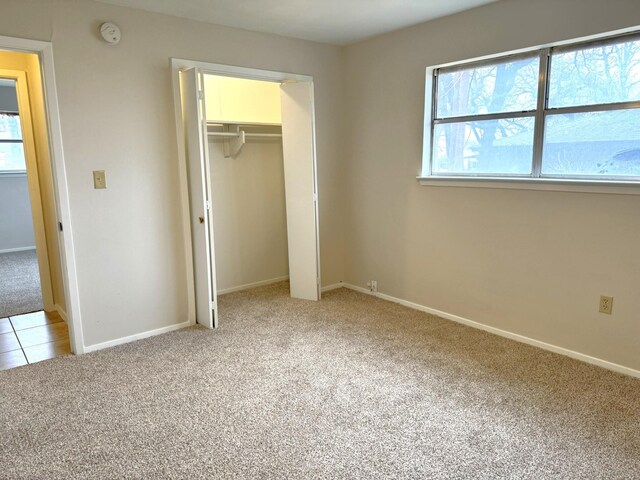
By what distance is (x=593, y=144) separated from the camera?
9.02 feet

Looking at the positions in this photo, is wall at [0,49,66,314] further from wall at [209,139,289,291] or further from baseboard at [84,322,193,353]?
wall at [209,139,289,291]

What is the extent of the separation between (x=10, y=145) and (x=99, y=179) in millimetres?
4741

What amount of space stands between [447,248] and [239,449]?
7.42 ft

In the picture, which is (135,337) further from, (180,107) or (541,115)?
(541,115)

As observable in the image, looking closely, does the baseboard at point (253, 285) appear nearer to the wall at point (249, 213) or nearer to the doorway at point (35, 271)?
the wall at point (249, 213)

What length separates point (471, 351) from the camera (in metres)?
3.04

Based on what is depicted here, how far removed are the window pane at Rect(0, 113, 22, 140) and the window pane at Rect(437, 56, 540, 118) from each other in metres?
6.26

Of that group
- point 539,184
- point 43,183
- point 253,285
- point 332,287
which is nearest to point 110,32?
point 43,183

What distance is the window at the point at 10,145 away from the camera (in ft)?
21.2

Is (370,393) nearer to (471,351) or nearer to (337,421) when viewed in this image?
(337,421)

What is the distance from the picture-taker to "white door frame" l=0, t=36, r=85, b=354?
2703 mm

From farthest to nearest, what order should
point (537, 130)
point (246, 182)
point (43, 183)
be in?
point (246, 182)
point (43, 183)
point (537, 130)

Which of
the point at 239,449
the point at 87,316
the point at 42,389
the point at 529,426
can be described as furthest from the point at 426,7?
the point at 42,389

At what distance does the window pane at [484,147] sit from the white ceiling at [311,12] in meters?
0.83
